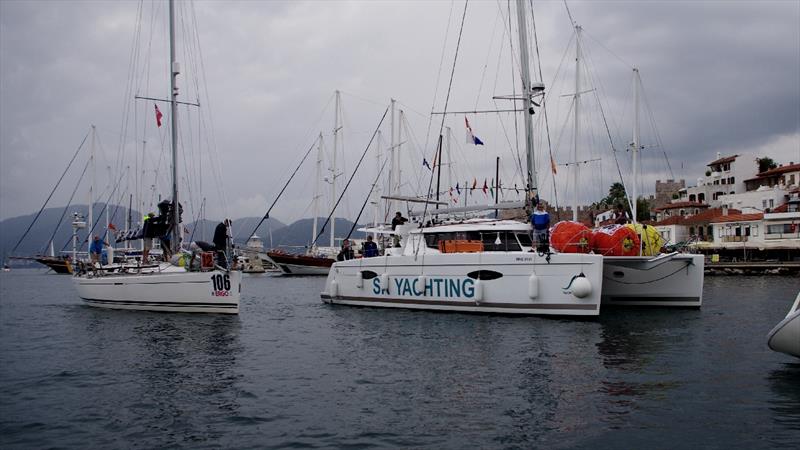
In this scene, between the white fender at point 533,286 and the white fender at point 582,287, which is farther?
the white fender at point 533,286

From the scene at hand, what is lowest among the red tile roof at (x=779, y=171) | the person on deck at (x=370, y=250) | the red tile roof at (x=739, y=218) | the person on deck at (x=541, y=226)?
the person on deck at (x=370, y=250)

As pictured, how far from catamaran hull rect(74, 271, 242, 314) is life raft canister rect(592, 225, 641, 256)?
37.2ft

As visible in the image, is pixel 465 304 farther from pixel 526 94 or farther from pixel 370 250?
pixel 526 94

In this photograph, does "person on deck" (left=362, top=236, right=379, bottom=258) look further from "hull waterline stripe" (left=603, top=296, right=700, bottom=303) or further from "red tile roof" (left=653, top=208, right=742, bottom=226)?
"red tile roof" (left=653, top=208, right=742, bottom=226)

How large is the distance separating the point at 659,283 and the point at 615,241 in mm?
3351

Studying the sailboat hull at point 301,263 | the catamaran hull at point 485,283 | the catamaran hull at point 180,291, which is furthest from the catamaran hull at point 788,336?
the sailboat hull at point 301,263

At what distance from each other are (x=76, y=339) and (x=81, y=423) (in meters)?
8.72

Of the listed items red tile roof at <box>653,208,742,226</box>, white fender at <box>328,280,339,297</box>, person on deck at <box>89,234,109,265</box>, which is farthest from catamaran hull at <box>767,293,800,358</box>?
red tile roof at <box>653,208,742,226</box>

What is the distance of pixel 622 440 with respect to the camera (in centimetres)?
786

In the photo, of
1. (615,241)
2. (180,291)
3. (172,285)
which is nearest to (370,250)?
(180,291)

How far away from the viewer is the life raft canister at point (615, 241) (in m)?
20.1

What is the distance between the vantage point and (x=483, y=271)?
64.3ft

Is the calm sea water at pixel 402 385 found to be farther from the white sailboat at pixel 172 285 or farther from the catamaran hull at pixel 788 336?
the white sailboat at pixel 172 285

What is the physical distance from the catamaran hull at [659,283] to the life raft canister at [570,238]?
2672mm
